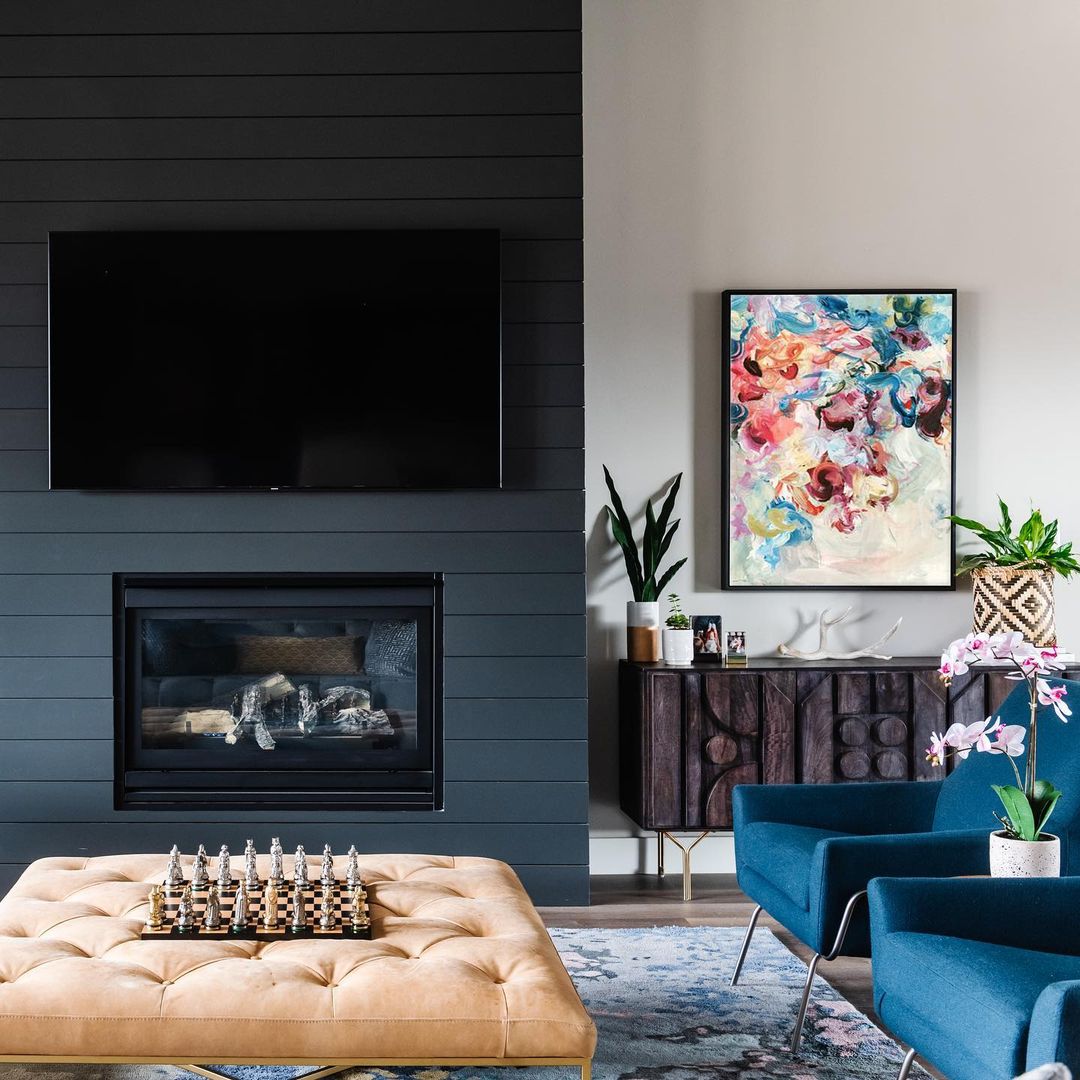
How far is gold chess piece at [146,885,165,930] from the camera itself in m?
2.31

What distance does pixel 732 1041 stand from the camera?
2676mm

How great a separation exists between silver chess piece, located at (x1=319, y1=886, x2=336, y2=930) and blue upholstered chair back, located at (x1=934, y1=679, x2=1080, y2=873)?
146 centimetres

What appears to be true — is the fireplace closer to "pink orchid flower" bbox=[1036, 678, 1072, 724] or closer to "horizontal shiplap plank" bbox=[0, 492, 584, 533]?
"horizontal shiplap plank" bbox=[0, 492, 584, 533]

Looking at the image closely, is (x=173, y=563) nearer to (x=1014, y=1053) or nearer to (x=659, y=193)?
(x=659, y=193)

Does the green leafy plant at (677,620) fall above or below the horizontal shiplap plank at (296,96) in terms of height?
below

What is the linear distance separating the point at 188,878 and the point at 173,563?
141 centimetres

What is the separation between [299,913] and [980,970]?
1242mm

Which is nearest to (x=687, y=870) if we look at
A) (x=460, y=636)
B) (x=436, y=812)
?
(x=436, y=812)

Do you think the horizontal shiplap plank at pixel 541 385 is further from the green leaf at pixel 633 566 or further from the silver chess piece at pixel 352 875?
the silver chess piece at pixel 352 875

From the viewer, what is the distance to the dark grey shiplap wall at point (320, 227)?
3816 mm

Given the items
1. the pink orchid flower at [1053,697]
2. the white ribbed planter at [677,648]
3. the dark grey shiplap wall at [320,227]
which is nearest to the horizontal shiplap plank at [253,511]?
the dark grey shiplap wall at [320,227]

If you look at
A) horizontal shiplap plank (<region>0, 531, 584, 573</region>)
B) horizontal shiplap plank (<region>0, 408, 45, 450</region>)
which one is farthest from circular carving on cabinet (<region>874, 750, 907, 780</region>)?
horizontal shiplap plank (<region>0, 408, 45, 450</region>)

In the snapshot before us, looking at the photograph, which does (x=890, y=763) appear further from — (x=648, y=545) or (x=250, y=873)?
(x=250, y=873)

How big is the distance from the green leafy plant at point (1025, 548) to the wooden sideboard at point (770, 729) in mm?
458
